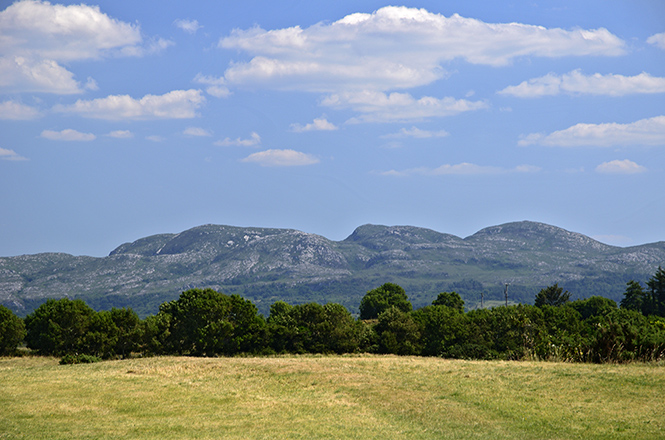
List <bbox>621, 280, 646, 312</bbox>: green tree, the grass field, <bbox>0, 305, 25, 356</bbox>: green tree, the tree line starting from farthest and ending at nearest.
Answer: <bbox>621, 280, 646, 312</bbox>: green tree, <bbox>0, 305, 25, 356</bbox>: green tree, the tree line, the grass field

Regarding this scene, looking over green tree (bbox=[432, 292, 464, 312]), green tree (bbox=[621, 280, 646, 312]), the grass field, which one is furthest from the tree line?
green tree (bbox=[621, 280, 646, 312])

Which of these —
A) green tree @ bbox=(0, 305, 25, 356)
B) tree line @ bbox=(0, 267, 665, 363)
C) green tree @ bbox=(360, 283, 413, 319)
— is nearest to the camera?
tree line @ bbox=(0, 267, 665, 363)

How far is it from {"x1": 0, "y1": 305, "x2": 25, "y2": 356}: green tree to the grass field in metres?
36.2

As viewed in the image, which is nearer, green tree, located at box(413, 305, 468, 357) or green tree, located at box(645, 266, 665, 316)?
green tree, located at box(413, 305, 468, 357)

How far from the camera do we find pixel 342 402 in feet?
134

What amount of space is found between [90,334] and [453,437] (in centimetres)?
6322

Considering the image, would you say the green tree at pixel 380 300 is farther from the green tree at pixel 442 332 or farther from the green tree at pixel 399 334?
the green tree at pixel 442 332

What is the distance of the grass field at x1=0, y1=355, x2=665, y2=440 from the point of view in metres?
32.9

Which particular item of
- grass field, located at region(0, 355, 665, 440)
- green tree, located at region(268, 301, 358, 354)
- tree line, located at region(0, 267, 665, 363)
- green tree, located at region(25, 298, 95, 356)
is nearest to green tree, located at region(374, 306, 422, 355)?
tree line, located at region(0, 267, 665, 363)

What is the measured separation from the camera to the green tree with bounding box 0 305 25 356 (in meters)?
88.8

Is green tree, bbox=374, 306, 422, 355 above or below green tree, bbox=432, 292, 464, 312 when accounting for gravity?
below

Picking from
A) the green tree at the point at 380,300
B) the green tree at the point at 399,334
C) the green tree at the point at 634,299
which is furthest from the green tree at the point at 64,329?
the green tree at the point at 634,299

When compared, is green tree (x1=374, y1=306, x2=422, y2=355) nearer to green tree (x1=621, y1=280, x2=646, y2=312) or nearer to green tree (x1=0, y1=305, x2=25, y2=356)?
green tree (x1=0, y1=305, x2=25, y2=356)

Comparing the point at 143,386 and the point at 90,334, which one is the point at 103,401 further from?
the point at 90,334
